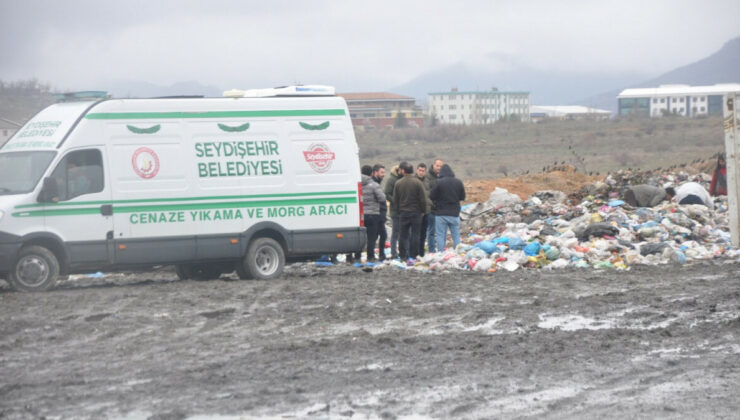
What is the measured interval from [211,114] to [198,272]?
2840mm

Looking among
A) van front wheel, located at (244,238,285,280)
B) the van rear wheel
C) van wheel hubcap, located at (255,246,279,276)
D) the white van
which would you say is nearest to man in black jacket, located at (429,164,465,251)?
the white van

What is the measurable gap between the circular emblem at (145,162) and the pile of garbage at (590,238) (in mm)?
4774

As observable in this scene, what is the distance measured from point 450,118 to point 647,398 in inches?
7527

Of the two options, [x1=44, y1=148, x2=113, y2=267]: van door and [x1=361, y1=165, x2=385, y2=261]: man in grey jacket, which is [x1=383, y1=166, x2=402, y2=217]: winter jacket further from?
[x1=44, y1=148, x2=113, y2=267]: van door

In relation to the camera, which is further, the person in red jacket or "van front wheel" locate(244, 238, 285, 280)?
the person in red jacket

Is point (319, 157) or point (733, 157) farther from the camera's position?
point (733, 157)

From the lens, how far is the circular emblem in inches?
538

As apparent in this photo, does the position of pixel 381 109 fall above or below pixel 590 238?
above

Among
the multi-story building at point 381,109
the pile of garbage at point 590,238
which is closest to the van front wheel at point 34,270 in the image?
the pile of garbage at point 590,238

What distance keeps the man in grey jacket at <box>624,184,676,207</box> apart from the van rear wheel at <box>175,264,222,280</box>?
11797 millimetres

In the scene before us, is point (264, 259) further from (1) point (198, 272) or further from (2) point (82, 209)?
(2) point (82, 209)

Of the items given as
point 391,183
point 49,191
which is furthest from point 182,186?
point 391,183

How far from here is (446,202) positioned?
17609 millimetres

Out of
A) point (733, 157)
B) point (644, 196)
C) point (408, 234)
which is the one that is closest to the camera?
point (733, 157)
